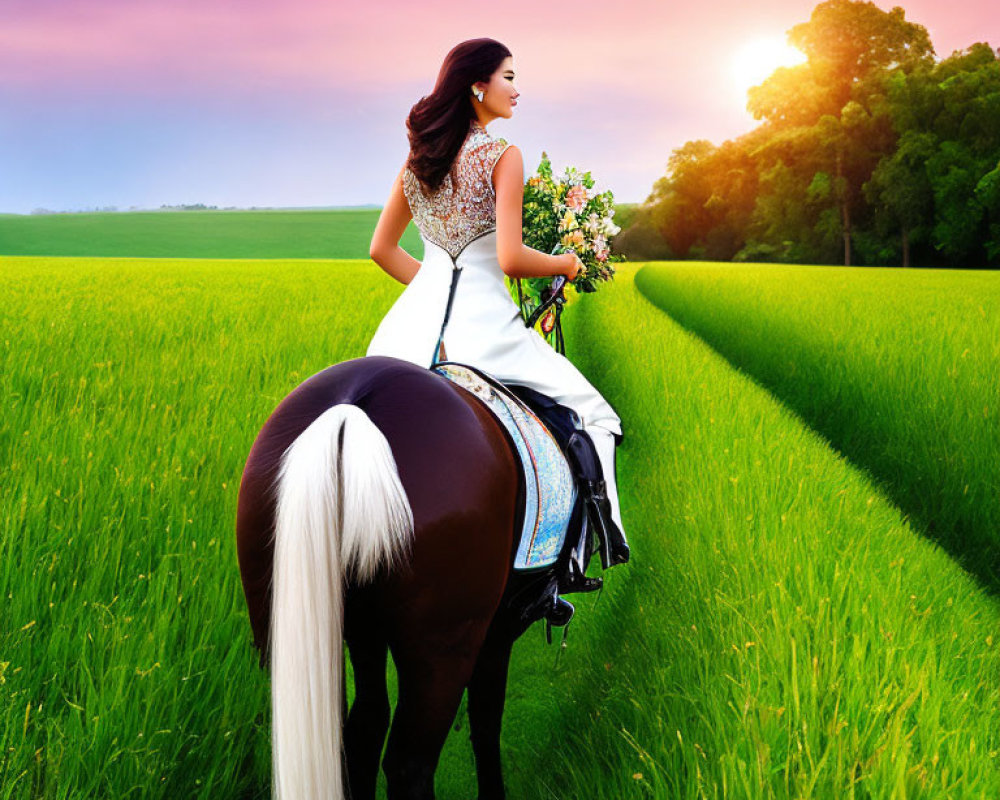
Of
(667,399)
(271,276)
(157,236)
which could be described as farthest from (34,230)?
(667,399)

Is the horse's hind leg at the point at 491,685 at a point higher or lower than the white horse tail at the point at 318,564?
lower

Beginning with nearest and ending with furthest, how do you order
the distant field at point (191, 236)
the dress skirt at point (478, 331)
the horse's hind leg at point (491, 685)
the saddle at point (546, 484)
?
the saddle at point (546, 484)
the horse's hind leg at point (491, 685)
the dress skirt at point (478, 331)
the distant field at point (191, 236)

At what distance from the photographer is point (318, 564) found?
166 cm

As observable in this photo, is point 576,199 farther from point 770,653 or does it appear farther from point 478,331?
point 770,653

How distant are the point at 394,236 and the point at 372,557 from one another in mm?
1702

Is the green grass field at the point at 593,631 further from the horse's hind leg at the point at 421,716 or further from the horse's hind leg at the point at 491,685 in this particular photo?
the horse's hind leg at the point at 421,716

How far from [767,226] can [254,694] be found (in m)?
59.8

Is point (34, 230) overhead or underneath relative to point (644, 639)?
overhead

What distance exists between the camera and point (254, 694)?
110 inches

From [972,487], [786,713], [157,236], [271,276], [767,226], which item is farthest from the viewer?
[157,236]

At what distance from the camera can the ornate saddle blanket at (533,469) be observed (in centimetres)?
219

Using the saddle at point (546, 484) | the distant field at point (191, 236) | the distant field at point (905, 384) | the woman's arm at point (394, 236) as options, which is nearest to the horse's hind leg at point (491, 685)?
the saddle at point (546, 484)

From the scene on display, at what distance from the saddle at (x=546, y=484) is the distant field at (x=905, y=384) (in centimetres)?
417

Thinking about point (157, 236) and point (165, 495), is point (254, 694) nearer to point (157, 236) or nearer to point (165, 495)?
point (165, 495)
